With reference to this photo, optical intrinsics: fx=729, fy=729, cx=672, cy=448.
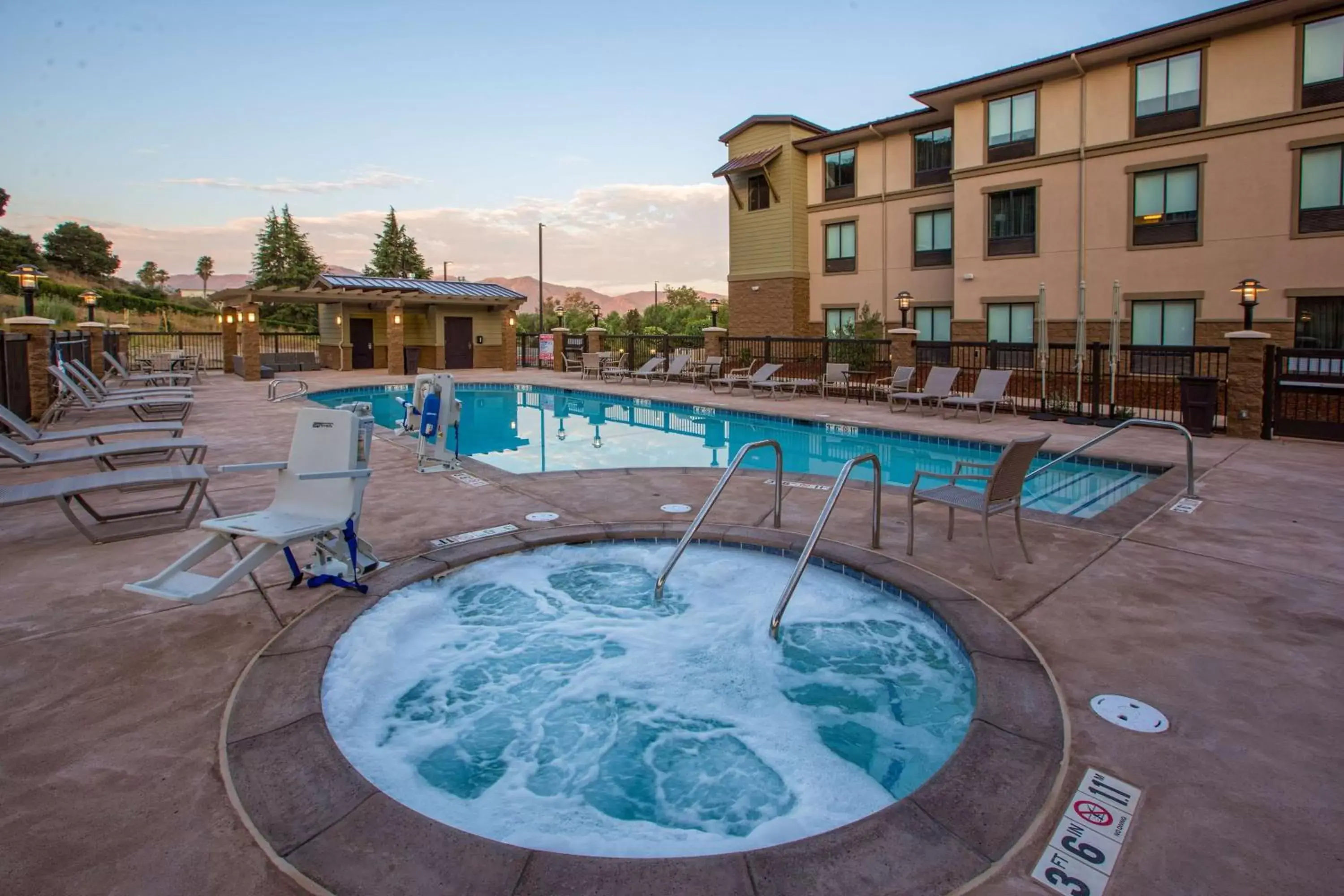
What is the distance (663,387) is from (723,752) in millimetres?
15560

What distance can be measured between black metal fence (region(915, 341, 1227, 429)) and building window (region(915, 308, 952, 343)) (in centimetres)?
154

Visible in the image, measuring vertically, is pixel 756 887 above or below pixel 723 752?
above

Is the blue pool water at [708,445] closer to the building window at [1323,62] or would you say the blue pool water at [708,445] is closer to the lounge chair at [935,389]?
the lounge chair at [935,389]

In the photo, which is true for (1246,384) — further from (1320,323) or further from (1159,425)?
(1320,323)

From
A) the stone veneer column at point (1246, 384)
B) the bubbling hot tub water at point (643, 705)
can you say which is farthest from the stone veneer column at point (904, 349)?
the bubbling hot tub water at point (643, 705)

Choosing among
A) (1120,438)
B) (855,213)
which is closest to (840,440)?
(1120,438)

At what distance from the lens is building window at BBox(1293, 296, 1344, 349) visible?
1418 cm

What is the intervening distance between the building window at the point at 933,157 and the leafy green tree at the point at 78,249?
194ft

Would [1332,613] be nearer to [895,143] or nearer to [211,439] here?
[211,439]

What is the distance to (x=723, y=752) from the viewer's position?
3.13 m

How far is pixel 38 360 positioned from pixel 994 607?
13331mm

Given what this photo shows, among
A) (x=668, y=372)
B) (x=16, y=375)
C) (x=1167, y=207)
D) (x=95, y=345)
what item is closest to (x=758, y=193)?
(x=668, y=372)

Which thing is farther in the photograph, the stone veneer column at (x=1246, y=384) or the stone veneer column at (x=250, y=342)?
the stone veneer column at (x=250, y=342)

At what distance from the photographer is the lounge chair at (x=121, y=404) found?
9.23m
